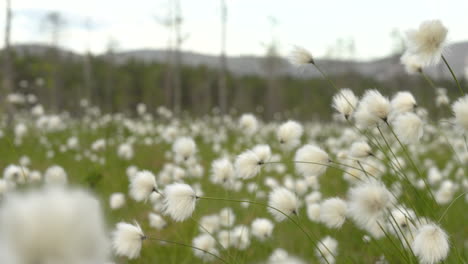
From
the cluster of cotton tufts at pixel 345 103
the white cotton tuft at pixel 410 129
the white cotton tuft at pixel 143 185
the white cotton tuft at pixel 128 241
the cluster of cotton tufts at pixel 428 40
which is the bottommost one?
→ the white cotton tuft at pixel 128 241

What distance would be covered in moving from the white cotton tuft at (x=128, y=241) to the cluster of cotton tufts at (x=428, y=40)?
132 centimetres

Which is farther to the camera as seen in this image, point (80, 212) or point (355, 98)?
point (355, 98)

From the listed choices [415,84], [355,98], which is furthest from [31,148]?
[415,84]

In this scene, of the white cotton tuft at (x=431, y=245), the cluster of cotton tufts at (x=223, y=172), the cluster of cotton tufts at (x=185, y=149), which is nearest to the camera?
the white cotton tuft at (x=431, y=245)

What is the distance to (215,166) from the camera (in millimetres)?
2531

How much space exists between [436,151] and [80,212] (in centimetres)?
1222

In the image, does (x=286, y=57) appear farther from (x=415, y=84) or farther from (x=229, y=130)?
(x=415, y=84)

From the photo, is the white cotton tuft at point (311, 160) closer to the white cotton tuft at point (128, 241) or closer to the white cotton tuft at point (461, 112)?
the white cotton tuft at point (461, 112)

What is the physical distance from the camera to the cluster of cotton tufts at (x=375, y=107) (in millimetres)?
1949

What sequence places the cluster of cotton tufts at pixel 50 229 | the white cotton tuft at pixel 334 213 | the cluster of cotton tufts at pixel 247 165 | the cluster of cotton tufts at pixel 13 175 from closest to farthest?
the cluster of cotton tufts at pixel 50 229, the white cotton tuft at pixel 334 213, the cluster of cotton tufts at pixel 247 165, the cluster of cotton tufts at pixel 13 175

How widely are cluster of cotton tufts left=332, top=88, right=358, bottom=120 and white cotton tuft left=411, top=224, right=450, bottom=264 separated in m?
0.87

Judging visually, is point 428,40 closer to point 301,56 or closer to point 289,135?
point 301,56

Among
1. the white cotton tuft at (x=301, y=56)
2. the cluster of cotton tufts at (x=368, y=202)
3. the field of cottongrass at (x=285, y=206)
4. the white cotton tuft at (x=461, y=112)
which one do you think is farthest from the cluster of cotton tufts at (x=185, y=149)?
the white cotton tuft at (x=461, y=112)

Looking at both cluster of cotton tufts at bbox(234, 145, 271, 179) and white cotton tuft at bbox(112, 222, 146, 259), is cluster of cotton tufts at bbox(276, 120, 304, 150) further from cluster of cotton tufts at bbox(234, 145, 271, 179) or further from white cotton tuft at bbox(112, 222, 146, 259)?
white cotton tuft at bbox(112, 222, 146, 259)
